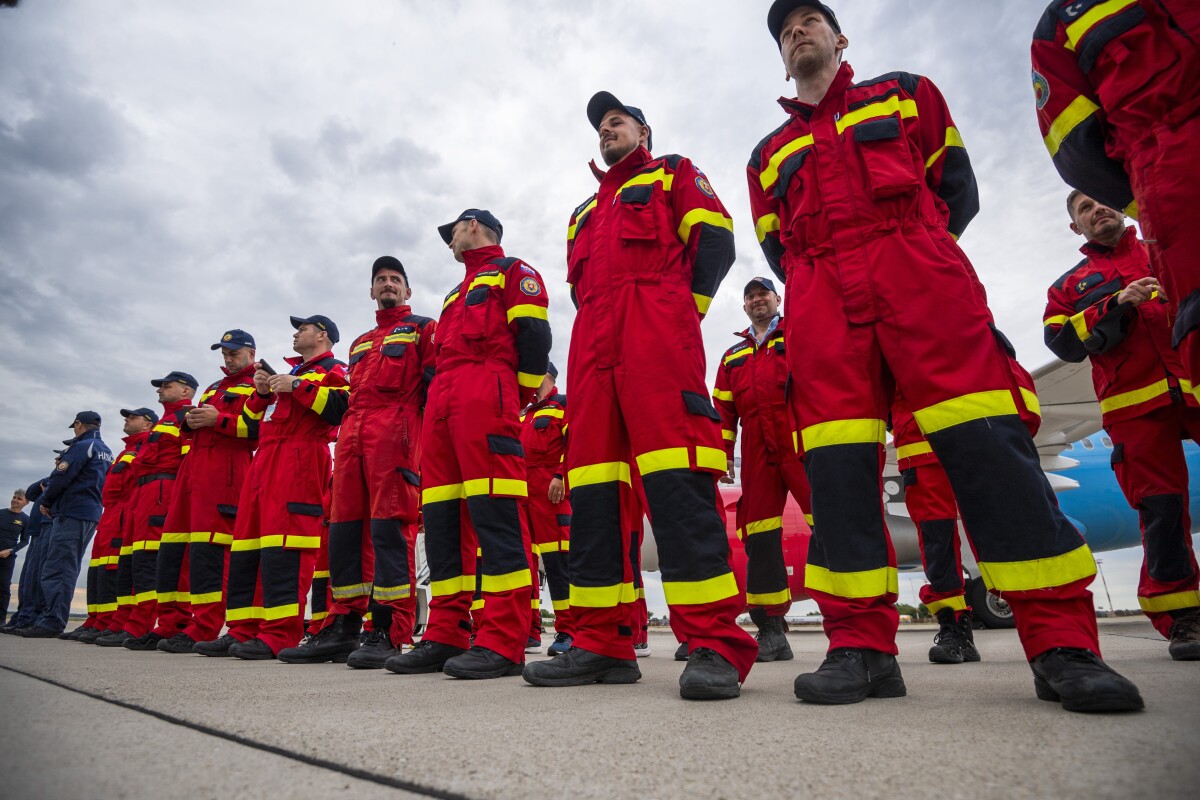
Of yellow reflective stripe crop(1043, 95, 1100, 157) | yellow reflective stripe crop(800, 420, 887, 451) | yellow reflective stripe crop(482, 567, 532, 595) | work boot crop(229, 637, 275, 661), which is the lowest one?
work boot crop(229, 637, 275, 661)

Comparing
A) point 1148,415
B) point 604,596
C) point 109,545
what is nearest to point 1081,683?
point 604,596

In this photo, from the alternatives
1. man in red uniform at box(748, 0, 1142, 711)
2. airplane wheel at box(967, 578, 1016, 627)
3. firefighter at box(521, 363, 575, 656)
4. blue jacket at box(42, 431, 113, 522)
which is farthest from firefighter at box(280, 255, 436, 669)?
blue jacket at box(42, 431, 113, 522)

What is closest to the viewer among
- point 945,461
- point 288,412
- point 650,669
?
point 945,461

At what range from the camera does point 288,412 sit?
4.71 m

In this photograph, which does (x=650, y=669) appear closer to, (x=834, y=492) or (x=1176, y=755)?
(x=834, y=492)

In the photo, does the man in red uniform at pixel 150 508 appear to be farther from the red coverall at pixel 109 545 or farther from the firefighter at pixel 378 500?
the firefighter at pixel 378 500

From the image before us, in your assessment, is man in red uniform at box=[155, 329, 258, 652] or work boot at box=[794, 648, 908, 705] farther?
man in red uniform at box=[155, 329, 258, 652]

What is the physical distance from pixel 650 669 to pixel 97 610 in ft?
22.2

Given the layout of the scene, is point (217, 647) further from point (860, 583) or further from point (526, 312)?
point (860, 583)

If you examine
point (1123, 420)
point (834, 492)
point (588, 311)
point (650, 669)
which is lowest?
point (650, 669)

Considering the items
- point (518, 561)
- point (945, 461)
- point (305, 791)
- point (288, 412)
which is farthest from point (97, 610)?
point (945, 461)

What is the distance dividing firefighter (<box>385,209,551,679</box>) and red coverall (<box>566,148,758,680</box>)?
0.53 meters

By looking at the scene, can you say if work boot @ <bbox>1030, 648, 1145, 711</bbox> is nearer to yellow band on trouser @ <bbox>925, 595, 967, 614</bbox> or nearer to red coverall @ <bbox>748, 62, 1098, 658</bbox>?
red coverall @ <bbox>748, 62, 1098, 658</bbox>

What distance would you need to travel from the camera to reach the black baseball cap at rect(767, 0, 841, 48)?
2.60 meters
